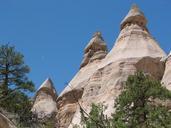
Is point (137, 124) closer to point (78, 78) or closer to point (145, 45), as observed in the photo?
point (145, 45)

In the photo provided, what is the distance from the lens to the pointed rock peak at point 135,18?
45125 millimetres

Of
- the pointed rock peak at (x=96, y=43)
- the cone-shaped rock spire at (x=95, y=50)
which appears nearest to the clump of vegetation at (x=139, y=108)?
the cone-shaped rock spire at (x=95, y=50)

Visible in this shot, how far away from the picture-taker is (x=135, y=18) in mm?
45219

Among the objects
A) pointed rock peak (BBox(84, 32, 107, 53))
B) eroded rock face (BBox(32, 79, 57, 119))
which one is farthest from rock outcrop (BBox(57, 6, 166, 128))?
eroded rock face (BBox(32, 79, 57, 119))

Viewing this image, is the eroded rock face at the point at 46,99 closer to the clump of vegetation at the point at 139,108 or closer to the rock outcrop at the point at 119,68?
the rock outcrop at the point at 119,68

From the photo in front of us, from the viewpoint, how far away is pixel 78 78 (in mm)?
46719

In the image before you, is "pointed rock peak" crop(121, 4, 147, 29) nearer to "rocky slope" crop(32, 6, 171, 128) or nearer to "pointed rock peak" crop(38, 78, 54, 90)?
"rocky slope" crop(32, 6, 171, 128)

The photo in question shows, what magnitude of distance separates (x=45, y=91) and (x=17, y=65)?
1528 cm

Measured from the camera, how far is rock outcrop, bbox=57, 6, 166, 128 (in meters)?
38.1

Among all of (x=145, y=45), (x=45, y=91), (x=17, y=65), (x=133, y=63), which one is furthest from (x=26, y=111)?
(x=45, y=91)

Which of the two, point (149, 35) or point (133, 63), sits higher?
point (149, 35)

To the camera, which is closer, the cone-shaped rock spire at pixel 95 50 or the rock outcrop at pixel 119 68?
the rock outcrop at pixel 119 68

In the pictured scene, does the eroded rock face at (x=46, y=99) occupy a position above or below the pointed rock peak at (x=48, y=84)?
below

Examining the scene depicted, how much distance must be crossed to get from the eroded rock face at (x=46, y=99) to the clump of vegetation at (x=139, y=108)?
21.7m
